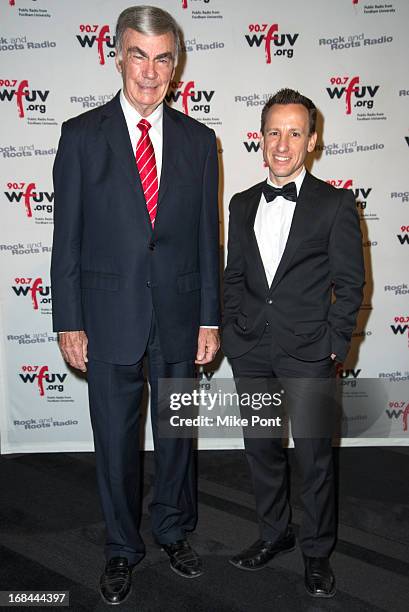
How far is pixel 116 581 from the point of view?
2561mm

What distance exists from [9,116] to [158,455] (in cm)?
237

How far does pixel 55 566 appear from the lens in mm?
2766

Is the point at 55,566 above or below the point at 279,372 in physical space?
below

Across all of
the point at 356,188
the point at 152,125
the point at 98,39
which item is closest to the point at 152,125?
the point at 152,125

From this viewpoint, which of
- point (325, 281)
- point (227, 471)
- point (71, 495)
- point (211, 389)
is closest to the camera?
point (325, 281)

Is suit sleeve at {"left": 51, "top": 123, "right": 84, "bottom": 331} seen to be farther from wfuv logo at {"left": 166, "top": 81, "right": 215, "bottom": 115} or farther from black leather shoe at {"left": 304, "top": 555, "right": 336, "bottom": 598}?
wfuv logo at {"left": 166, "top": 81, "right": 215, "bottom": 115}

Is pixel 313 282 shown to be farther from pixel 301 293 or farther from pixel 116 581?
pixel 116 581

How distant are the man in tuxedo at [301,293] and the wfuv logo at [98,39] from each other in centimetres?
179

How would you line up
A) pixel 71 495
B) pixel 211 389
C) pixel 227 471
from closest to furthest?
pixel 71 495 → pixel 227 471 → pixel 211 389

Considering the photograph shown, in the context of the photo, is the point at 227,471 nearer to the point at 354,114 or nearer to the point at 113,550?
the point at 113,550

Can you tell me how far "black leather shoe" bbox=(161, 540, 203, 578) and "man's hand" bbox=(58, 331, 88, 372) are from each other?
35.5 inches

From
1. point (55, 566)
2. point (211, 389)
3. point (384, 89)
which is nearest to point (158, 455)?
point (55, 566)

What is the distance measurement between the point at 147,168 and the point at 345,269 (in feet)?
2.85

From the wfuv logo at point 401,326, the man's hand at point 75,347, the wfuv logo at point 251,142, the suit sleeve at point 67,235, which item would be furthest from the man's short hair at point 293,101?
the wfuv logo at point 401,326
